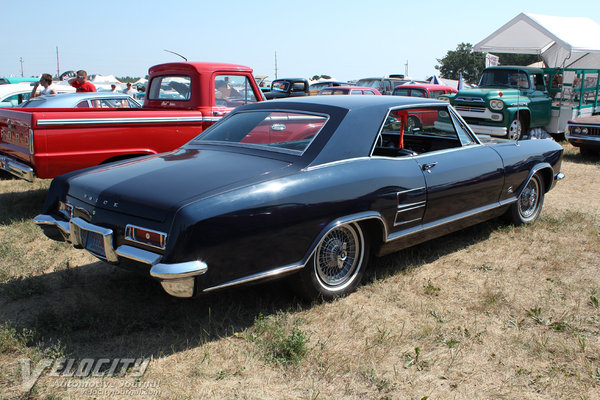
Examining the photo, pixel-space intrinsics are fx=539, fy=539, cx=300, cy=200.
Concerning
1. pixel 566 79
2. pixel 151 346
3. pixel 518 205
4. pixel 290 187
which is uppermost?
pixel 566 79

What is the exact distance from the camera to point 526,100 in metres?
11.3

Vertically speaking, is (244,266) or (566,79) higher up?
(566,79)

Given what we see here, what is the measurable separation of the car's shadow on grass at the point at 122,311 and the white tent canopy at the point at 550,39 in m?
11.8

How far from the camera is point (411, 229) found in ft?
12.7

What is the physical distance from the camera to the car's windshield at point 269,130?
3.62 meters

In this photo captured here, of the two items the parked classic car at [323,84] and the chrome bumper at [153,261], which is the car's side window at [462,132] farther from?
the parked classic car at [323,84]

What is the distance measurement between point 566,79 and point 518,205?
8.96 meters

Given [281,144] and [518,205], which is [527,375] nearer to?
[281,144]

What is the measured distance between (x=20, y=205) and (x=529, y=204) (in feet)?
18.4

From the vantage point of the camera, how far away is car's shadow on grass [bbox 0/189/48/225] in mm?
5703

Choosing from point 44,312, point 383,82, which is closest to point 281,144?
point 44,312

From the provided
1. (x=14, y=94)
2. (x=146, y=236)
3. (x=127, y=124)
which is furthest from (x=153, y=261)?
(x=14, y=94)

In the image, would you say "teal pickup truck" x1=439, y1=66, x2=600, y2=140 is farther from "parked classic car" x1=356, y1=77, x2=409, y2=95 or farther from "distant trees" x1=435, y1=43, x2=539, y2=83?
"distant trees" x1=435, y1=43, x2=539, y2=83

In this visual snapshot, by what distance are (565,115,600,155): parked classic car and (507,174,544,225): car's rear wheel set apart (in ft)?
16.3
